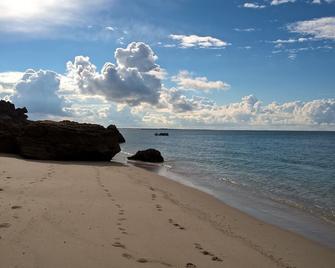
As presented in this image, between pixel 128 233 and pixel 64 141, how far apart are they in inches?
822

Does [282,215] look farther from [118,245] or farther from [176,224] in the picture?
[118,245]

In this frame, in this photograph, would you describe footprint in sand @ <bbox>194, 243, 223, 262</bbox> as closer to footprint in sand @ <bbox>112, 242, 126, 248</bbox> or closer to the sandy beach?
the sandy beach

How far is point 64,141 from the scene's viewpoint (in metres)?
28.7

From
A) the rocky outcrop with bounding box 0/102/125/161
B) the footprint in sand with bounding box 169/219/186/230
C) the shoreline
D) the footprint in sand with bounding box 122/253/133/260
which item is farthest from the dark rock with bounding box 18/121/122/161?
the footprint in sand with bounding box 122/253/133/260

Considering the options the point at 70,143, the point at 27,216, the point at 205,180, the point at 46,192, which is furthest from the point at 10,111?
the point at 27,216

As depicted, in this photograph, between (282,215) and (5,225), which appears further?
(282,215)

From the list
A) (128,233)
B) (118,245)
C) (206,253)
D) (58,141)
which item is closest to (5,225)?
(118,245)

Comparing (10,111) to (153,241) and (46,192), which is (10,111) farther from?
(153,241)

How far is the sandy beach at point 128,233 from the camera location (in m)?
7.14

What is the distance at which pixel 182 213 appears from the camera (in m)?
12.4

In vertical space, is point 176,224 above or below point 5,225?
below

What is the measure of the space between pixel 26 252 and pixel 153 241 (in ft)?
9.00

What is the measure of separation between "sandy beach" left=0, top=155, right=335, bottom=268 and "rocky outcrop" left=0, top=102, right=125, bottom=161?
13.2 meters

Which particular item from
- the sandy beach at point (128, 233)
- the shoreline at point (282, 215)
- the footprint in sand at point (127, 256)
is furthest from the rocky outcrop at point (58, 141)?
the footprint in sand at point (127, 256)
